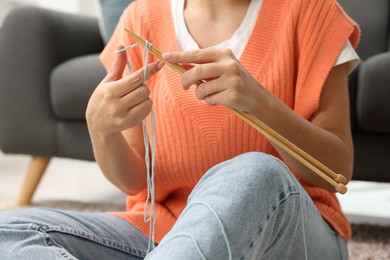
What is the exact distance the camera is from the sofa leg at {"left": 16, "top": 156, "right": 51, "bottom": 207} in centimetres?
176

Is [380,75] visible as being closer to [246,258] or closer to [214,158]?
[214,158]

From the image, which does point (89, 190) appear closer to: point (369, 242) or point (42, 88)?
point (42, 88)

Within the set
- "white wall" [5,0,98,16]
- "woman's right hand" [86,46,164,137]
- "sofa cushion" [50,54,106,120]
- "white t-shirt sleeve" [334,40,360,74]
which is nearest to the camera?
"woman's right hand" [86,46,164,137]

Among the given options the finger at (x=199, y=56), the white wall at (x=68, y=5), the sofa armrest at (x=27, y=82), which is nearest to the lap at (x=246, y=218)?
the finger at (x=199, y=56)

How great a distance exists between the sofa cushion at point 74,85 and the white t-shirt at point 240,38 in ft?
2.27

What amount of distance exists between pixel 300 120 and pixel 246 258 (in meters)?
0.23

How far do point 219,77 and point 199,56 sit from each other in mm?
31

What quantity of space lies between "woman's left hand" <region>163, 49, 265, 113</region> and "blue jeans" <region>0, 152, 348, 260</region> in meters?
0.06

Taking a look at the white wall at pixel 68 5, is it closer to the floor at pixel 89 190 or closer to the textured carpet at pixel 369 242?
the floor at pixel 89 190

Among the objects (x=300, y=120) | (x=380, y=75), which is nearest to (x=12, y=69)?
(x=380, y=75)

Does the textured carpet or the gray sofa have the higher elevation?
the gray sofa

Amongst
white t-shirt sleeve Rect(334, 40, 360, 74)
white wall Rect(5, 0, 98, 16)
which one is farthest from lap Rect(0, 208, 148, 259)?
white wall Rect(5, 0, 98, 16)

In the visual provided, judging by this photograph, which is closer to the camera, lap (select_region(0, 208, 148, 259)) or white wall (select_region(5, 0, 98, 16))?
lap (select_region(0, 208, 148, 259))

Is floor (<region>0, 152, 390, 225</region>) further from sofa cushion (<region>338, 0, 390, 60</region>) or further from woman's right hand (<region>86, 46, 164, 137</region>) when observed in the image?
woman's right hand (<region>86, 46, 164, 137</region>)
